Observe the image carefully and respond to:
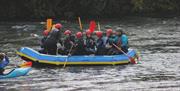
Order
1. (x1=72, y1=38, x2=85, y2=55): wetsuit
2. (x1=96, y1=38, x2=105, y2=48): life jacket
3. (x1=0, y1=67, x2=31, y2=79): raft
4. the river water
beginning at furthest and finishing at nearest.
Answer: (x1=96, y1=38, x2=105, y2=48): life jacket → (x1=72, y1=38, x2=85, y2=55): wetsuit → (x1=0, y1=67, x2=31, y2=79): raft → the river water

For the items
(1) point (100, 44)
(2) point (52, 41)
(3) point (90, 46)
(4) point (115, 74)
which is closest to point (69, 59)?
(2) point (52, 41)

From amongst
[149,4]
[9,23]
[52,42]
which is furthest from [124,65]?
[149,4]

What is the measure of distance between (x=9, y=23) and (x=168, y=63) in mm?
26086

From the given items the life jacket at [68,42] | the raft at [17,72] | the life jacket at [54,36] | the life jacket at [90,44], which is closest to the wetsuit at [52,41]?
the life jacket at [54,36]

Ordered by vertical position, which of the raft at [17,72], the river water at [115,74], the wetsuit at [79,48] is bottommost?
the river water at [115,74]

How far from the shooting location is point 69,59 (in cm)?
2339

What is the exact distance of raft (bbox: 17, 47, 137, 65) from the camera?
23.2 m

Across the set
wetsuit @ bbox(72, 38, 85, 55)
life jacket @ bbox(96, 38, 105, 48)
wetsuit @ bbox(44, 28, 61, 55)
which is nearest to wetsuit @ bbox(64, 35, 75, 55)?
wetsuit @ bbox(72, 38, 85, 55)

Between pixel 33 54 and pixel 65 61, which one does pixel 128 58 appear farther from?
pixel 33 54

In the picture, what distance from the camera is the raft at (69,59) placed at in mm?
23219

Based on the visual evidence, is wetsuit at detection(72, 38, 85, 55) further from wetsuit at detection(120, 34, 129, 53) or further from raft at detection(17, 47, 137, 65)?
wetsuit at detection(120, 34, 129, 53)

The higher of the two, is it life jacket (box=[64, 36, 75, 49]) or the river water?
life jacket (box=[64, 36, 75, 49])

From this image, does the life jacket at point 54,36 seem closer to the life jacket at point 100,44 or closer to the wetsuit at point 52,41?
the wetsuit at point 52,41

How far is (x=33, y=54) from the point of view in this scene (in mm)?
23328
